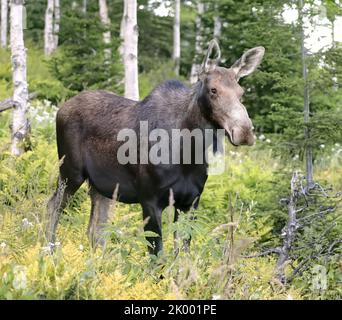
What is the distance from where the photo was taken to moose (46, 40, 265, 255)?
620cm

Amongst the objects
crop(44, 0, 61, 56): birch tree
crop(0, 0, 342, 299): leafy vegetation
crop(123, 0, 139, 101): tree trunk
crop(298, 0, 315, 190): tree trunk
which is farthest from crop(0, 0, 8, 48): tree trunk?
crop(298, 0, 315, 190): tree trunk

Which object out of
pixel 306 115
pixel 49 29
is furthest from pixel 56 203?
pixel 49 29

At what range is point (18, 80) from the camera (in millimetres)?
9797

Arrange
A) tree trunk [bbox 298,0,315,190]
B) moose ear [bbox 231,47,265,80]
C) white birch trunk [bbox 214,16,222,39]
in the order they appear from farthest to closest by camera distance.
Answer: white birch trunk [bbox 214,16,222,39] → tree trunk [bbox 298,0,315,190] → moose ear [bbox 231,47,265,80]

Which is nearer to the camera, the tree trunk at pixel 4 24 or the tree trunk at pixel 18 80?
the tree trunk at pixel 18 80

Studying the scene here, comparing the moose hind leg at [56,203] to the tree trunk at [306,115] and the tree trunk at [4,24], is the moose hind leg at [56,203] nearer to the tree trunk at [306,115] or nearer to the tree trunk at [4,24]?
the tree trunk at [306,115]

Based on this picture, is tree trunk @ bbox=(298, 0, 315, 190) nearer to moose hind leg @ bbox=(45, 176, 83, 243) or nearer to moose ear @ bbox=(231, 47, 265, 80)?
moose ear @ bbox=(231, 47, 265, 80)

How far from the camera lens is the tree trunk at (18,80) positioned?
9.63 m

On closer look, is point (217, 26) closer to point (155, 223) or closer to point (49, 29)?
point (49, 29)

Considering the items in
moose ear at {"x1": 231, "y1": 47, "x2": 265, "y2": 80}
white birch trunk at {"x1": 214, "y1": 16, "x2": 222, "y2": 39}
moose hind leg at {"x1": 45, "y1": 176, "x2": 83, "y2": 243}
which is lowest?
moose hind leg at {"x1": 45, "y1": 176, "x2": 83, "y2": 243}

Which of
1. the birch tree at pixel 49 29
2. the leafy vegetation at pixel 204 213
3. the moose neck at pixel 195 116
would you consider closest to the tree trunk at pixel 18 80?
the leafy vegetation at pixel 204 213

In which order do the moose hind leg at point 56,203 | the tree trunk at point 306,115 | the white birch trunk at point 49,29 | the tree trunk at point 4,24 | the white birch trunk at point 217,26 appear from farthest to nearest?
the tree trunk at point 4,24
the white birch trunk at point 49,29
the white birch trunk at point 217,26
the tree trunk at point 306,115
the moose hind leg at point 56,203

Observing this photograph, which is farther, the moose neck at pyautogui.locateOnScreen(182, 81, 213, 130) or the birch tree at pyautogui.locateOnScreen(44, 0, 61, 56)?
the birch tree at pyautogui.locateOnScreen(44, 0, 61, 56)

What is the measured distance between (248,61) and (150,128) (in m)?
1.23
